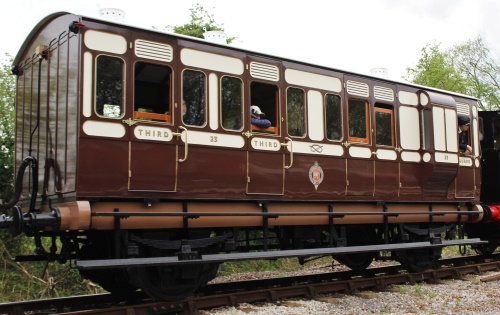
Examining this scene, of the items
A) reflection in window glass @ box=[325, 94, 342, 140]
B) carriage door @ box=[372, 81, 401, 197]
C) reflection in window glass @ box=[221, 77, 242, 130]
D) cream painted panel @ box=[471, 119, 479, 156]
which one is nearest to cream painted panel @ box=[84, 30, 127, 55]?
reflection in window glass @ box=[221, 77, 242, 130]

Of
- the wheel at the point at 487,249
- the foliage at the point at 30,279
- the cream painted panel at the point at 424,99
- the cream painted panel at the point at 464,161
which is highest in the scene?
the cream painted panel at the point at 424,99

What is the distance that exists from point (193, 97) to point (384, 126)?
4.04m

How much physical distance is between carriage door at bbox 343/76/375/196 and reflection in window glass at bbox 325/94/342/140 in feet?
0.65

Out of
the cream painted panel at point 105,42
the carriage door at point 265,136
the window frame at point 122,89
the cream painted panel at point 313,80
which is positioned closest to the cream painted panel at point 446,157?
the cream painted panel at point 313,80

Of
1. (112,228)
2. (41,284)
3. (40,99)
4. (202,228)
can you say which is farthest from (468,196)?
(41,284)

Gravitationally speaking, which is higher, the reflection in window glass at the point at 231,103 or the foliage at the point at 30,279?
the reflection in window glass at the point at 231,103

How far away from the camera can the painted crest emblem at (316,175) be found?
28.0 feet

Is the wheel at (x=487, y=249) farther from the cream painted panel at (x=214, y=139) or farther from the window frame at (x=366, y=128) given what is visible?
the cream painted panel at (x=214, y=139)

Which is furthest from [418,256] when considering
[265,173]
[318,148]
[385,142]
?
[265,173]

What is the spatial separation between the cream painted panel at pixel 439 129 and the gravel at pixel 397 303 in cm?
264

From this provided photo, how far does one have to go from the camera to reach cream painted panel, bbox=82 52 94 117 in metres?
6.36

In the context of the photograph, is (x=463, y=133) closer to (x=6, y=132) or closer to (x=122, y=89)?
(x=122, y=89)

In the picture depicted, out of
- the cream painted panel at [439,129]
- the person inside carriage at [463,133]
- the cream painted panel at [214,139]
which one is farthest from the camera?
the person inside carriage at [463,133]

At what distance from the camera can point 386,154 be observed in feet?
31.8
